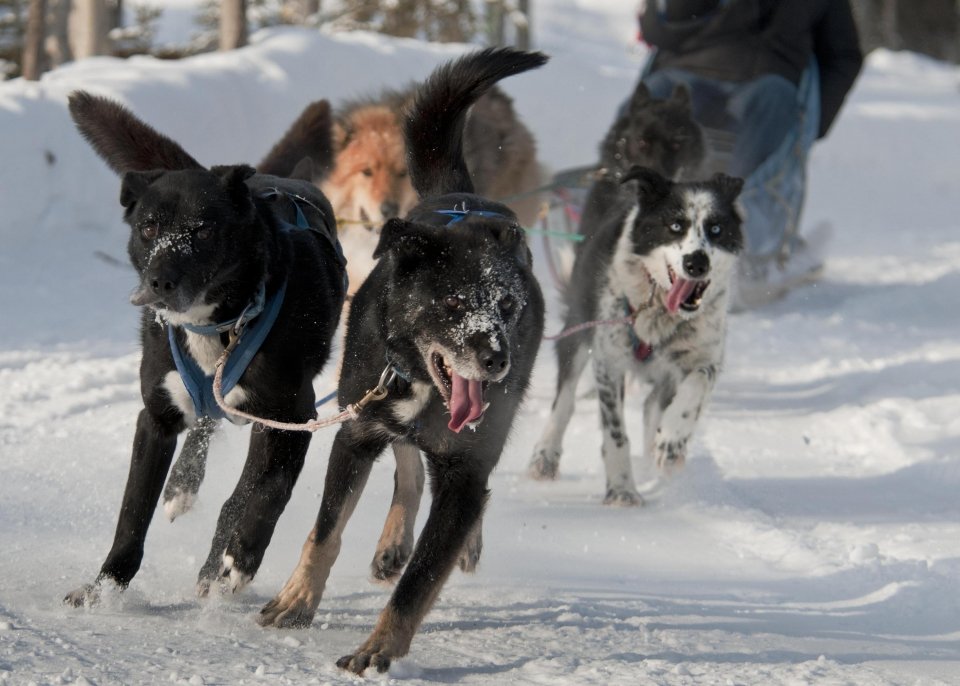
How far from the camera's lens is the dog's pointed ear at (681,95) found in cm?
661

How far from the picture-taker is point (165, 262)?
3.09 meters

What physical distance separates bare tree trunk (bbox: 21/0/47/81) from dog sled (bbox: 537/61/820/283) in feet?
19.5

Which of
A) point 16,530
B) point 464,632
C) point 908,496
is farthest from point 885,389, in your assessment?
point 16,530

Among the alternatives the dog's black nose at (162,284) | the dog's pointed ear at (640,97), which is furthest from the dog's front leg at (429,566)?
the dog's pointed ear at (640,97)

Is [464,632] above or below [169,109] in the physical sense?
above

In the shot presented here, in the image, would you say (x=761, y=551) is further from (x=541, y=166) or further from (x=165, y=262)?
(x=541, y=166)

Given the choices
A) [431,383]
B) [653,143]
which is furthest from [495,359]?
[653,143]

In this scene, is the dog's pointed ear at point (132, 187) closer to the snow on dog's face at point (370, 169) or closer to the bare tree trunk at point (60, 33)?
the snow on dog's face at point (370, 169)

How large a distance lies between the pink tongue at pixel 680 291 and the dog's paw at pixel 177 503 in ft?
6.61

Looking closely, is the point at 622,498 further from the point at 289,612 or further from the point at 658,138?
the point at 658,138

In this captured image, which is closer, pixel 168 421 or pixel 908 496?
pixel 168 421

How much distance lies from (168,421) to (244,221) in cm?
58

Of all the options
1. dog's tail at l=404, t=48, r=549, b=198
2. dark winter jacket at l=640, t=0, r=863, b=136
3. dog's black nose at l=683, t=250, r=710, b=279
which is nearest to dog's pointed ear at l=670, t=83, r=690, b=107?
dark winter jacket at l=640, t=0, r=863, b=136

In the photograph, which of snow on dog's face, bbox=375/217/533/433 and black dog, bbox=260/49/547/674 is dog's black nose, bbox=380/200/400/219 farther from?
snow on dog's face, bbox=375/217/533/433
